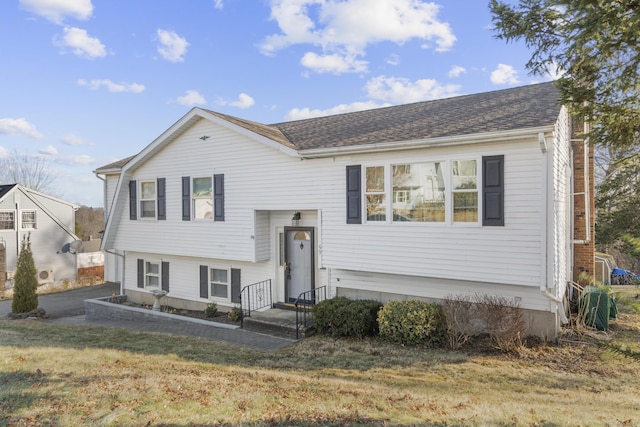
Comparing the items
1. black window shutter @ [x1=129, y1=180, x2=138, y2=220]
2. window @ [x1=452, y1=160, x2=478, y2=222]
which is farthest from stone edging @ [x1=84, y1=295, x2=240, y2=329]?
window @ [x1=452, y1=160, x2=478, y2=222]

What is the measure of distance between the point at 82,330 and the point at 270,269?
5.62 meters

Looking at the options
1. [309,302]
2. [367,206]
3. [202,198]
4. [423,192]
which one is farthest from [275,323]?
[423,192]

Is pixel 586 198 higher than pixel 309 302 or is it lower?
higher

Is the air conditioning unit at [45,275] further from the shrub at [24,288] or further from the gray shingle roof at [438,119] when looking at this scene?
the gray shingle roof at [438,119]

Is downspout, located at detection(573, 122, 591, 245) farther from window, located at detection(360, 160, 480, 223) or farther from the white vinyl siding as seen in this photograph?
window, located at detection(360, 160, 480, 223)

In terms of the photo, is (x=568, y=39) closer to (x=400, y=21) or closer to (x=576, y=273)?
(x=400, y=21)

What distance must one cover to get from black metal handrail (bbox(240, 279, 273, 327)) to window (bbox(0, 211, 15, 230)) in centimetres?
2277

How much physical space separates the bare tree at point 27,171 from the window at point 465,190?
152 feet

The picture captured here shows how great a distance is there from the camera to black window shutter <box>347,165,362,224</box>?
1008 cm

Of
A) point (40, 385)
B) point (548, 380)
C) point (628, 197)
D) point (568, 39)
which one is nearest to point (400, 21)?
point (568, 39)

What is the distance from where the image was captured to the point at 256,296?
1255 cm

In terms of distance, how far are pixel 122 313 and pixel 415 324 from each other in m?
10.3

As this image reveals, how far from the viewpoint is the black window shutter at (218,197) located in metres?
12.4

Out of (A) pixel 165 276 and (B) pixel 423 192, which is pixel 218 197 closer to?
(A) pixel 165 276
